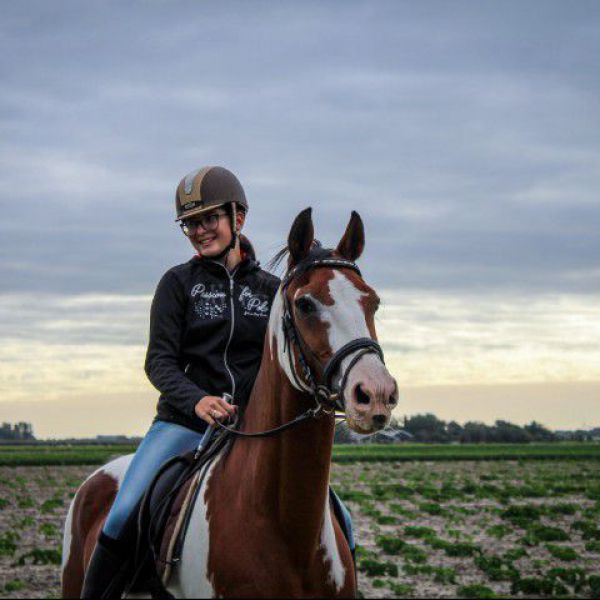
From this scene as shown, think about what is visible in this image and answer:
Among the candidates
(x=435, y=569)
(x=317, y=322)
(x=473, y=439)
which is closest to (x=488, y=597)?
(x=435, y=569)

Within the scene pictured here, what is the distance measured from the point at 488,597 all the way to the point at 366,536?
7688 mm

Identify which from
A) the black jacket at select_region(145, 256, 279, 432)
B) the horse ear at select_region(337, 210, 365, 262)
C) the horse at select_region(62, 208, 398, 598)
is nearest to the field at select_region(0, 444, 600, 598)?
the black jacket at select_region(145, 256, 279, 432)

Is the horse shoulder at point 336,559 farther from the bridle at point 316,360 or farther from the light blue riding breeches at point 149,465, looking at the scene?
the bridle at point 316,360

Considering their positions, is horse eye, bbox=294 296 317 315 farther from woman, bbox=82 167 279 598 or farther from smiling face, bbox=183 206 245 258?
smiling face, bbox=183 206 245 258

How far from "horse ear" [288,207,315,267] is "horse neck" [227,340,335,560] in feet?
1.96

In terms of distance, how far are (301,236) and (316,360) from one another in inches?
27.8

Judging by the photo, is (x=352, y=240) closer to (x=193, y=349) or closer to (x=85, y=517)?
(x=193, y=349)

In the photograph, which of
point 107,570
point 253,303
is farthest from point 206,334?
point 107,570

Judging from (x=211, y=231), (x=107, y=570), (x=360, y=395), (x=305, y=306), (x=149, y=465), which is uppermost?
(x=211, y=231)

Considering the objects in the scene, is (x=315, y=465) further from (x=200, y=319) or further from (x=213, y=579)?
(x=200, y=319)

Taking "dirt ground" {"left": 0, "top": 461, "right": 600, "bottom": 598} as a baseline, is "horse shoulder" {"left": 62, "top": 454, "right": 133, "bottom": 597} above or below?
above

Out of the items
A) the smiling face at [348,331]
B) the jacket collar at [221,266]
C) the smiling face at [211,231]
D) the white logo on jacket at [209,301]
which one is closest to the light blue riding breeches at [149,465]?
the white logo on jacket at [209,301]

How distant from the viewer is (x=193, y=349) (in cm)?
518

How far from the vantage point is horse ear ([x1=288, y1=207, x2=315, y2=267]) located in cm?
456
